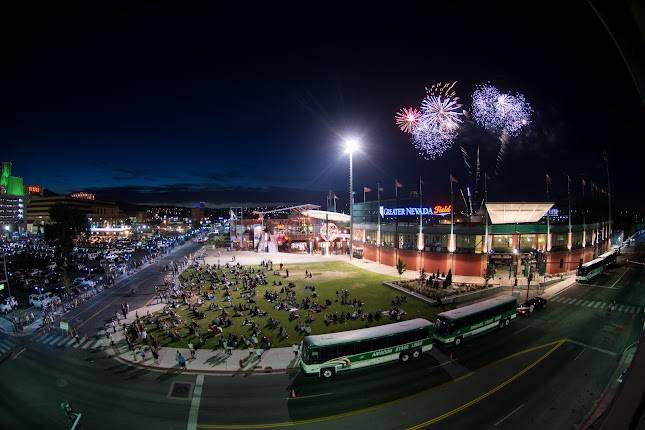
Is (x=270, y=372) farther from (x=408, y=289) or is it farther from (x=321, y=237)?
(x=321, y=237)

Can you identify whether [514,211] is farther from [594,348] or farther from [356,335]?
[356,335]

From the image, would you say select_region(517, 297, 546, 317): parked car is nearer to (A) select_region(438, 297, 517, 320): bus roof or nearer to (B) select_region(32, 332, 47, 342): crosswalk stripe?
(A) select_region(438, 297, 517, 320): bus roof

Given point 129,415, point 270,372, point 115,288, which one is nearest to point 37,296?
point 115,288

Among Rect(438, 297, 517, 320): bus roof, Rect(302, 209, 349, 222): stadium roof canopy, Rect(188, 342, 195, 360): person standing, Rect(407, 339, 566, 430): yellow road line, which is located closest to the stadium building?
Rect(438, 297, 517, 320): bus roof

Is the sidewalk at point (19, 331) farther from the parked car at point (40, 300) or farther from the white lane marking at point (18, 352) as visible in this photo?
the white lane marking at point (18, 352)

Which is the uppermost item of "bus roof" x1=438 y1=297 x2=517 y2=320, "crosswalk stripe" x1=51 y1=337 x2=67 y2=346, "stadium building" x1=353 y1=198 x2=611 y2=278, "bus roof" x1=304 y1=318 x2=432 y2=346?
"stadium building" x1=353 y1=198 x2=611 y2=278

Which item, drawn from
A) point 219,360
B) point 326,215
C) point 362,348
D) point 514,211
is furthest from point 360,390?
point 326,215
